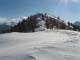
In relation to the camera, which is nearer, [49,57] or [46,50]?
[49,57]

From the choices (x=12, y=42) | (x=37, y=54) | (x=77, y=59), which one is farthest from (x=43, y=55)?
(x=12, y=42)

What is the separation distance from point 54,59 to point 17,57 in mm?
1164

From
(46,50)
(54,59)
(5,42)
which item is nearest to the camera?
(54,59)

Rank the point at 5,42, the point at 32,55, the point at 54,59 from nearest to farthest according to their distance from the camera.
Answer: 1. the point at 54,59
2. the point at 32,55
3. the point at 5,42

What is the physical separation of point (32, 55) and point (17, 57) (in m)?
0.49

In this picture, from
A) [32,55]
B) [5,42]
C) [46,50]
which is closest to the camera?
[32,55]

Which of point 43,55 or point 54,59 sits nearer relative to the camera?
point 54,59

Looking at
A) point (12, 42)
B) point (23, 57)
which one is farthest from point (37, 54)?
point (12, 42)

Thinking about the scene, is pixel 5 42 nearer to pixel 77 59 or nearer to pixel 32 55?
pixel 32 55

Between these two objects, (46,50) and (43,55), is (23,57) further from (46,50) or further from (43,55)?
(46,50)

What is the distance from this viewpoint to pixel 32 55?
5.13 metres

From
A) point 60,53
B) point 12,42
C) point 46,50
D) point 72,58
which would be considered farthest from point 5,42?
point 72,58

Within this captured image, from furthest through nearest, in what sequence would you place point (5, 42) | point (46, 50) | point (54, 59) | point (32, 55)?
point (5, 42) < point (46, 50) < point (32, 55) < point (54, 59)

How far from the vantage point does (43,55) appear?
5180 millimetres
